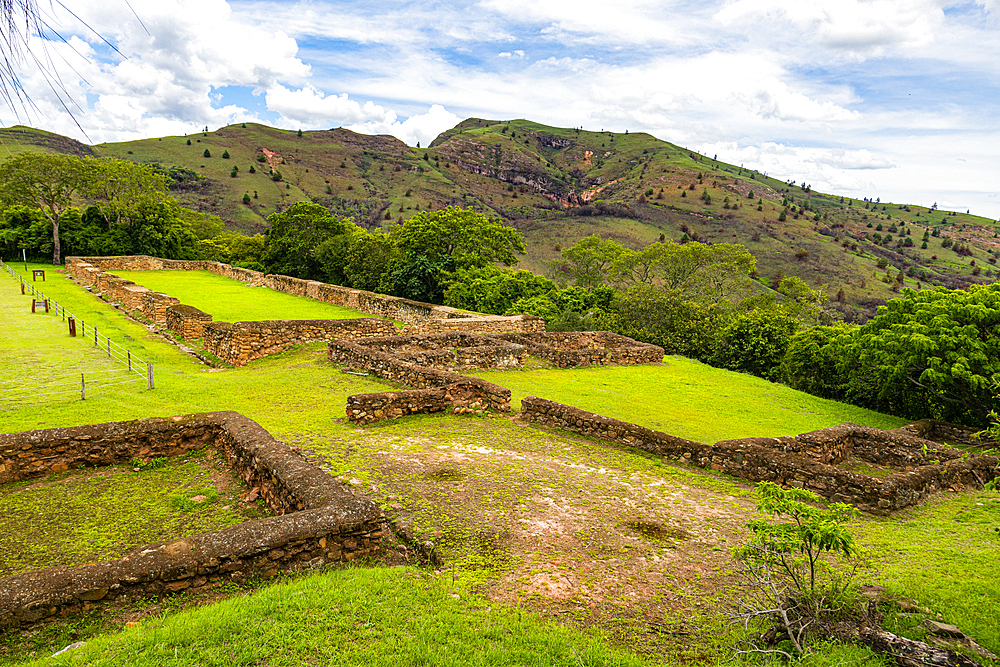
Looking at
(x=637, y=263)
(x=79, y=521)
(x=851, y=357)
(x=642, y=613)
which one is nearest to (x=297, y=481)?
(x=79, y=521)

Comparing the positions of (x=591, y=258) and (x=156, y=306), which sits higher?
(x=591, y=258)

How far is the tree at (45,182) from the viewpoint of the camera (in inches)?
1417

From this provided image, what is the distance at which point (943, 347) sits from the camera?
39.3 feet

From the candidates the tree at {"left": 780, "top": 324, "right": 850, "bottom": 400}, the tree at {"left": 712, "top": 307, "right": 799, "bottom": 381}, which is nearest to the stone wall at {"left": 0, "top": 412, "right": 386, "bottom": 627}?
the tree at {"left": 780, "top": 324, "right": 850, "bottom": 400}

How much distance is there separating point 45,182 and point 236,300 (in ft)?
88.9

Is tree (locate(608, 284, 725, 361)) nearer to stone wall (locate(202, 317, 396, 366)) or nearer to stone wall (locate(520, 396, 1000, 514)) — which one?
stone wall (locate(520, 396, 1000, 514))

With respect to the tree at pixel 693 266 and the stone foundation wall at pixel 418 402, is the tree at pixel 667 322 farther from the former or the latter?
the tree at pixel 693 266

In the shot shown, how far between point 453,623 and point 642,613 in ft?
5.23

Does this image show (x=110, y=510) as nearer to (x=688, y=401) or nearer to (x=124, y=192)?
(x=688, y=401)

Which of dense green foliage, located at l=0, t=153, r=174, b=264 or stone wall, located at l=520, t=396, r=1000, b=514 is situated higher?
dense green foliage, located at l=0, t=153, r=174, b=264

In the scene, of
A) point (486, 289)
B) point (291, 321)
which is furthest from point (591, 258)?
point (291, 321)

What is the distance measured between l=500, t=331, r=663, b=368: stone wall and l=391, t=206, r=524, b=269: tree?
10.3 metres

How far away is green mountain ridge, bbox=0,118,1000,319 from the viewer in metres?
89.4

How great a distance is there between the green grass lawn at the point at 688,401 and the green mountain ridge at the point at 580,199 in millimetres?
52098
